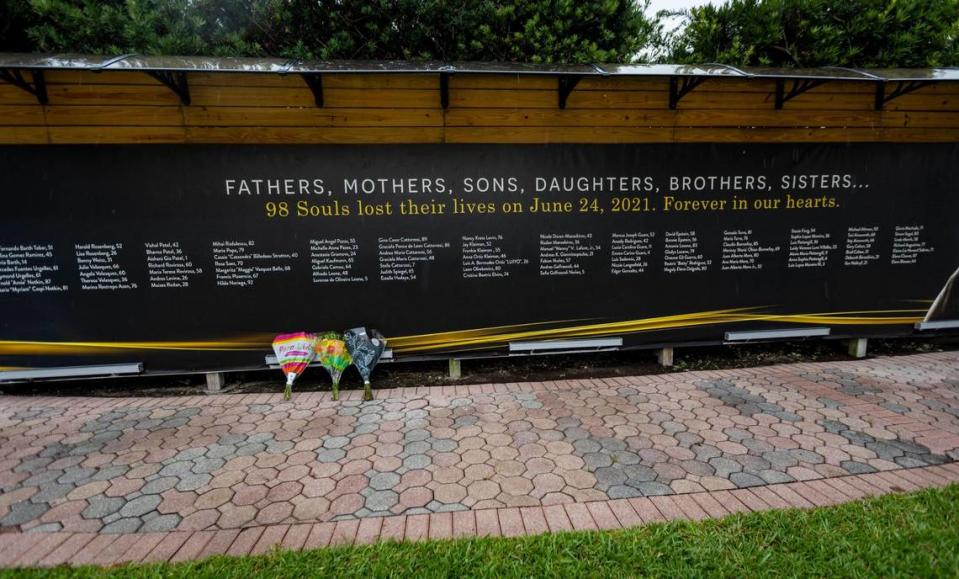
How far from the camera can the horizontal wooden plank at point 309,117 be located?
5.13 m

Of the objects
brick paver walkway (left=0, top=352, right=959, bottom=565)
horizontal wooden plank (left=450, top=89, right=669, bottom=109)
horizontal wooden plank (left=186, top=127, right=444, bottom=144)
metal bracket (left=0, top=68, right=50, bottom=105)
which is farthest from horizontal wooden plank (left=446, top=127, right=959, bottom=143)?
metal bracket (left=0, top=68, right=50, bottom=105)

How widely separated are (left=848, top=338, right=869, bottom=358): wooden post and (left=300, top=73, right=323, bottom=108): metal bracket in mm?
7270

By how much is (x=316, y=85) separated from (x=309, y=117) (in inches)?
14.3

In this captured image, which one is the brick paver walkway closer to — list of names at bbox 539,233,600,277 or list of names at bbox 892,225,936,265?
list of names at bbox 539,233,600,277

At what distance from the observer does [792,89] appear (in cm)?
555

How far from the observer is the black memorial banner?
16.9 feet

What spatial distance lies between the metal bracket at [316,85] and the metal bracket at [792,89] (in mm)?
5083

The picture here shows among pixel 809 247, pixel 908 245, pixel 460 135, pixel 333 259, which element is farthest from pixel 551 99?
pixel 908 245

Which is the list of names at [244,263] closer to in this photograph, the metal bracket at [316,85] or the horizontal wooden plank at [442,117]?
the horizontal wooden plank at [442,117]

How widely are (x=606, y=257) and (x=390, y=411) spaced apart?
3.06 metres

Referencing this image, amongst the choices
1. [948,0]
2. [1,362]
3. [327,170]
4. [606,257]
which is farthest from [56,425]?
[948,0]

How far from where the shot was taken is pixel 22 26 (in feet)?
22.8

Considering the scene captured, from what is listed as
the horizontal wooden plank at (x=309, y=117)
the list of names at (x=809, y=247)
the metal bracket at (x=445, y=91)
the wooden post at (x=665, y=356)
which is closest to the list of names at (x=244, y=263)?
the horizontal wooden plank at (x=309, y=117)

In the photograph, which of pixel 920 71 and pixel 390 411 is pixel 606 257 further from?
pixel 920 71
